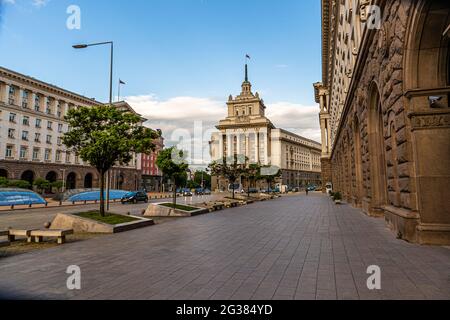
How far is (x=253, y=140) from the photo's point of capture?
11094cm

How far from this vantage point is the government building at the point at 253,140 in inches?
4331

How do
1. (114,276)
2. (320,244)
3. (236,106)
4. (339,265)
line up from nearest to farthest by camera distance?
(114,276) < (339,265) < (320,244) < (236,106)

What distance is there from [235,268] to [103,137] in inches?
384

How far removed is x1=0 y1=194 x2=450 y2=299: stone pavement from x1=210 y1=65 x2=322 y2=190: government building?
9430 cm

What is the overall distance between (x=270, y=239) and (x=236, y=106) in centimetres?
11188

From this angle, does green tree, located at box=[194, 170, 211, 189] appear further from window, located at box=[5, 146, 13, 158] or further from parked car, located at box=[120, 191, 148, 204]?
parked car, located at box=[120, 191, 148, 204]

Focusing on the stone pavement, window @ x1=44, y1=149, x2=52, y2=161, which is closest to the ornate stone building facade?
the stone pavement

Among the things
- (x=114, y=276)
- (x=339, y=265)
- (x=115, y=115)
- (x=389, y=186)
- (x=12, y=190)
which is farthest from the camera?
(x=12, y=190)

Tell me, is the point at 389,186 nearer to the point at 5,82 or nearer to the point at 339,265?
the point at 339,265

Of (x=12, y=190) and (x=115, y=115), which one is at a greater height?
(x=115, y=115)

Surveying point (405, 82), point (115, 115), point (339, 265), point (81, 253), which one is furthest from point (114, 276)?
point (115, 115)

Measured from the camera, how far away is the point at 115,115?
15.0 m

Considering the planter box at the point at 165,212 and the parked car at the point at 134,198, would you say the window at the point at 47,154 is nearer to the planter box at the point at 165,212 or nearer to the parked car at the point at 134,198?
the parked car at the point at 134,198

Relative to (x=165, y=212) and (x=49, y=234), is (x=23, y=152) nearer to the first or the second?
(x=165, y=212)
